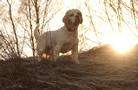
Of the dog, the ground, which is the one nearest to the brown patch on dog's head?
the dog

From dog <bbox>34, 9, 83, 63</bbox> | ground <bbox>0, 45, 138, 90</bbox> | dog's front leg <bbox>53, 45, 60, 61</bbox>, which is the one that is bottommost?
ground <bbox>0, 45, 138, 90</bbox>

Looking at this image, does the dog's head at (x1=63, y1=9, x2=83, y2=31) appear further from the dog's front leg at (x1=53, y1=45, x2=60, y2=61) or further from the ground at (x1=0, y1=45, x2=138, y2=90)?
the ground at (x1=0, y1=45, x2=138, y2=90)

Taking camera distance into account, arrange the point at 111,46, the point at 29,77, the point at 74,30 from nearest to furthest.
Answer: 1. the point at 29,77
2. the point at 74,30
3. the point at 111,46

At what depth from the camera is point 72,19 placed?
5.79m

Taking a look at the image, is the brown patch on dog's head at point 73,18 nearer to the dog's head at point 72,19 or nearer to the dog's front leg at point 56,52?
the dog's head at point 72,19

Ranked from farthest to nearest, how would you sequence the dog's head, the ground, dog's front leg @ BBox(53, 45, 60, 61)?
dog's front leg @ BBox(53, 45, 60, 61), the dog's head, the ground

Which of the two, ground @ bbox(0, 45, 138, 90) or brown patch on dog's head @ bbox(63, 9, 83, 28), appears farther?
brown patch on dog's head @ bbox(63, 9, 83, 28)

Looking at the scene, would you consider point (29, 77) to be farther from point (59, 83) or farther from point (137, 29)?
point (137, 29)

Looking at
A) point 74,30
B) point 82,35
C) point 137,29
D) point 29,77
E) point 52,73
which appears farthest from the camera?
point 82,35

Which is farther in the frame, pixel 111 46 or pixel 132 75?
pixel 111 46

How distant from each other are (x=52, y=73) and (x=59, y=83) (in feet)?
1.85

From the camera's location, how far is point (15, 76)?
3717 millimetres

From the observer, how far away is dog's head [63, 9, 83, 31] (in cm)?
578

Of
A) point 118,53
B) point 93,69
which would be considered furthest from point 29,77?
point 118,53
